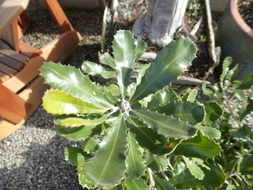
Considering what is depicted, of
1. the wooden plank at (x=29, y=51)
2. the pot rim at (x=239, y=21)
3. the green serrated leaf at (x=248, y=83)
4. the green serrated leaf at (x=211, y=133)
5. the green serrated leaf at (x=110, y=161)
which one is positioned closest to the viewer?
the green serrated leaf at (x=110, y=161)

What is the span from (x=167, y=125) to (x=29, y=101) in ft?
5.39

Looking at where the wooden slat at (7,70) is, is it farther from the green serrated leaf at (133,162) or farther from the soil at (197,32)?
the green serrated leaf at (133,162)

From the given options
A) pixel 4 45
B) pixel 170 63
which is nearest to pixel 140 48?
pixel 170 63

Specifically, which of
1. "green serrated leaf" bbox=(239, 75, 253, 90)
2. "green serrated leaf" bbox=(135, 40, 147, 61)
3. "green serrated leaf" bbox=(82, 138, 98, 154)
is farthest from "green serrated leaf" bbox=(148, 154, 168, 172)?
"green serrated leaf" bbox=(239, 75, 253, 90)

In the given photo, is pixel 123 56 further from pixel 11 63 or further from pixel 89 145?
pixel 11 63

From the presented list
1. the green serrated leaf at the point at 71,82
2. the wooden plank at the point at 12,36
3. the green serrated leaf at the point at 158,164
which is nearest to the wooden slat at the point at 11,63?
the wooden plank at the point at 12,36

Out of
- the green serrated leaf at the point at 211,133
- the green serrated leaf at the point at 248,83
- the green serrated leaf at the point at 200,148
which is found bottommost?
the green serrated leaf at the point at 248,83

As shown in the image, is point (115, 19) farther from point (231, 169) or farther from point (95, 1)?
point (231, 169)

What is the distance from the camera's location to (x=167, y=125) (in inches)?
28.5

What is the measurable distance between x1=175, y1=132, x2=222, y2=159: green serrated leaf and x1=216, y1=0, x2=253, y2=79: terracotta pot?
3.74 ft

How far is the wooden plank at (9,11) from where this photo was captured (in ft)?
4.96

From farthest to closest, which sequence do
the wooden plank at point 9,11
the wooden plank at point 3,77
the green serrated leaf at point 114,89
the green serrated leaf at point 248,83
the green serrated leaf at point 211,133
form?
the wooden plank at point 3,77 → the wooden plank at point 9,11 → the green serrated leaf at point 248,83 → the green serrated leaf at point 114,89 → the green serrated leaf at point 211,133

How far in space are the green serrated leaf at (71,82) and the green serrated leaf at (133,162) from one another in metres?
0.15

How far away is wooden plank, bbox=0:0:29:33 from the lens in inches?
59.5
